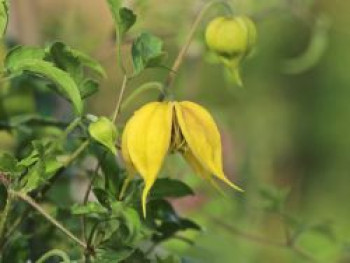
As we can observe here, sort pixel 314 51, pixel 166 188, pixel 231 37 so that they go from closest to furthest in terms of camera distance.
A: pixel 166 188
pixel 231 37
pixel 314 51

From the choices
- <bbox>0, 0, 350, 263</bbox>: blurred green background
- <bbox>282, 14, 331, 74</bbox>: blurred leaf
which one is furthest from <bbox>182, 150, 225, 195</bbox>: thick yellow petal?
<bbox>282, 14, 331, 74</bbox>: blurred leaf

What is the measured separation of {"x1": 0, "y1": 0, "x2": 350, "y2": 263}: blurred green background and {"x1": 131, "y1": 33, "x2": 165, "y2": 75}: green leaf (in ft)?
2.20

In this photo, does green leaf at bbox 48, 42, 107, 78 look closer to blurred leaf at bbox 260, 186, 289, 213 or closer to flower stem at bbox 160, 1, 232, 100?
flower stem at bbox 160, 1, 232, 100

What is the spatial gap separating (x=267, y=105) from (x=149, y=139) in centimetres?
219

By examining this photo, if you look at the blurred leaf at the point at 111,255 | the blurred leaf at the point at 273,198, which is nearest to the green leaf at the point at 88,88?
the blurred leaf at the point at 111,255

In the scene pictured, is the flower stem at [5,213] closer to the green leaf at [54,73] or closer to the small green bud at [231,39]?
the green leaf at [54,73]

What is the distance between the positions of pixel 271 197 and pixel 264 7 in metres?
0.58

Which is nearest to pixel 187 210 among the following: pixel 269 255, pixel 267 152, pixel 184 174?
pixel 184 174

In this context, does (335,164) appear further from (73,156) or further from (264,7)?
(73,156)

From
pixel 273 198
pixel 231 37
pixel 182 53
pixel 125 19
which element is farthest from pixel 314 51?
pixel 125 19

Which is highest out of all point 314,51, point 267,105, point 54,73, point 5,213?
point 54,73

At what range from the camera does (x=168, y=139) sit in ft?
3.23

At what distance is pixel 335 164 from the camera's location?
3213 millimetres

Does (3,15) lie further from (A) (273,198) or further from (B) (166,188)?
(A) (273,198)
